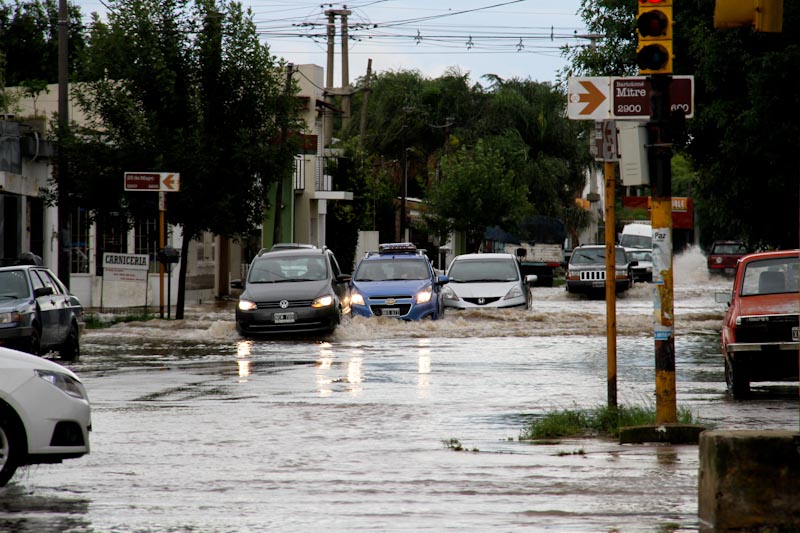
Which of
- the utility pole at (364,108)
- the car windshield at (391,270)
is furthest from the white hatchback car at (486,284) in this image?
the utility pole at (364,108)

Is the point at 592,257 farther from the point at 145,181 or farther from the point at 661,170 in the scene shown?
the point at 661,170

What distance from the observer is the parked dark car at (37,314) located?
2078cm

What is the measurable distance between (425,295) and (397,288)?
0.61 m

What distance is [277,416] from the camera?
1463cm

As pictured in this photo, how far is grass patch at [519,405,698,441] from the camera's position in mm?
12875

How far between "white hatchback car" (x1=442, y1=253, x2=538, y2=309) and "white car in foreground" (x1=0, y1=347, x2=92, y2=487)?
22914mm

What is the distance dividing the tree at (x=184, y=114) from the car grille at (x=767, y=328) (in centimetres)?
1871

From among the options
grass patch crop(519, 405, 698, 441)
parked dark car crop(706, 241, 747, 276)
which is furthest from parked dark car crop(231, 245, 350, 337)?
parked dark car crop(706, 241, 747, 276)

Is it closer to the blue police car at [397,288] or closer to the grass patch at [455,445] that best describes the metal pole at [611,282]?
the grass patch at [455,445]

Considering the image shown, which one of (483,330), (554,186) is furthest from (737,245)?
(483,330)

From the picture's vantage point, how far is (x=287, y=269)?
2930 centimetres

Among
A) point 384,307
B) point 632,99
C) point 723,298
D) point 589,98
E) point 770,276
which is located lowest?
point 384,307

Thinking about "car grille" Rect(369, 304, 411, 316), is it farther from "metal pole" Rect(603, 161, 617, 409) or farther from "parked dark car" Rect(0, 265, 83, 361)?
"metal pole" Rect(603, 161, 617, 409)

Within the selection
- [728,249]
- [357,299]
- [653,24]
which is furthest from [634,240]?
[653,24]
